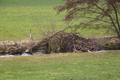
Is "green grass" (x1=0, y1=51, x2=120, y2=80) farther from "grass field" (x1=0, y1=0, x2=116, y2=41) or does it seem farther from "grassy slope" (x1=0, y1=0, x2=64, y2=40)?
"grassy slope" (x1=0, y1=0, x2=64, y2=40)

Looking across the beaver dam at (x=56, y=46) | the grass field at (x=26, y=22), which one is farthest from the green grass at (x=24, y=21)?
the beaver dam at (x=56, y=46)

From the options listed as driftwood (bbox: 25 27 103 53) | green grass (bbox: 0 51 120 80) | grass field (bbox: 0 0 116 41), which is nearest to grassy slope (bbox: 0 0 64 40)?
grass field (bbox: 0 0 116 41)

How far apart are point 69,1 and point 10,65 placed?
9588 millimetres

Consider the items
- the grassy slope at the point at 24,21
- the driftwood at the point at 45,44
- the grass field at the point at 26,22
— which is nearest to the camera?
the driftwood at the point at 45,44

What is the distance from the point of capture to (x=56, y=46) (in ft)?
69.8

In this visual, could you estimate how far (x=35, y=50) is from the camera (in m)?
21.5

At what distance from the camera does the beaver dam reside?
2073 cm

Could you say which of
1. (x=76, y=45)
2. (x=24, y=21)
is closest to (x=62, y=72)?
(x=76, y=45)

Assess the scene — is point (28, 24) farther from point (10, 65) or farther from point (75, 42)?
point (10, 65)

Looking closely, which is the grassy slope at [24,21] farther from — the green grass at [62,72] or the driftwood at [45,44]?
the green grass at [62,72]

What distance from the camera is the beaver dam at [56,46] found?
20.7m

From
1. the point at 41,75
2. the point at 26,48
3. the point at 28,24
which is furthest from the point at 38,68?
the point at 28,24

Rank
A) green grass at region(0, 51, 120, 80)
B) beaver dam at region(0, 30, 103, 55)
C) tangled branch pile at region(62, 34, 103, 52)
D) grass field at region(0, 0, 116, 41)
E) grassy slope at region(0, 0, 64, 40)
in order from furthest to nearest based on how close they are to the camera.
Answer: grassy slope at region(0, 0, 64, 40) → grass field at region(0, 0, 116, 41) → tangled branch pile at region(62, 34, 103, 52) → beaver dam at region(0, 30, 103, 55) → green grass at region(0, 51, 120, 80)

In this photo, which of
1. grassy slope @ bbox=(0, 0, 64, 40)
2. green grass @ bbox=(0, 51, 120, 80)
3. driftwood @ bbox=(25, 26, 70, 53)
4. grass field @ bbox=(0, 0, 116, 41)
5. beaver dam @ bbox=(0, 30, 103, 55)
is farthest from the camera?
grassy slope @ bbox=(0, 0, 64, 40)
